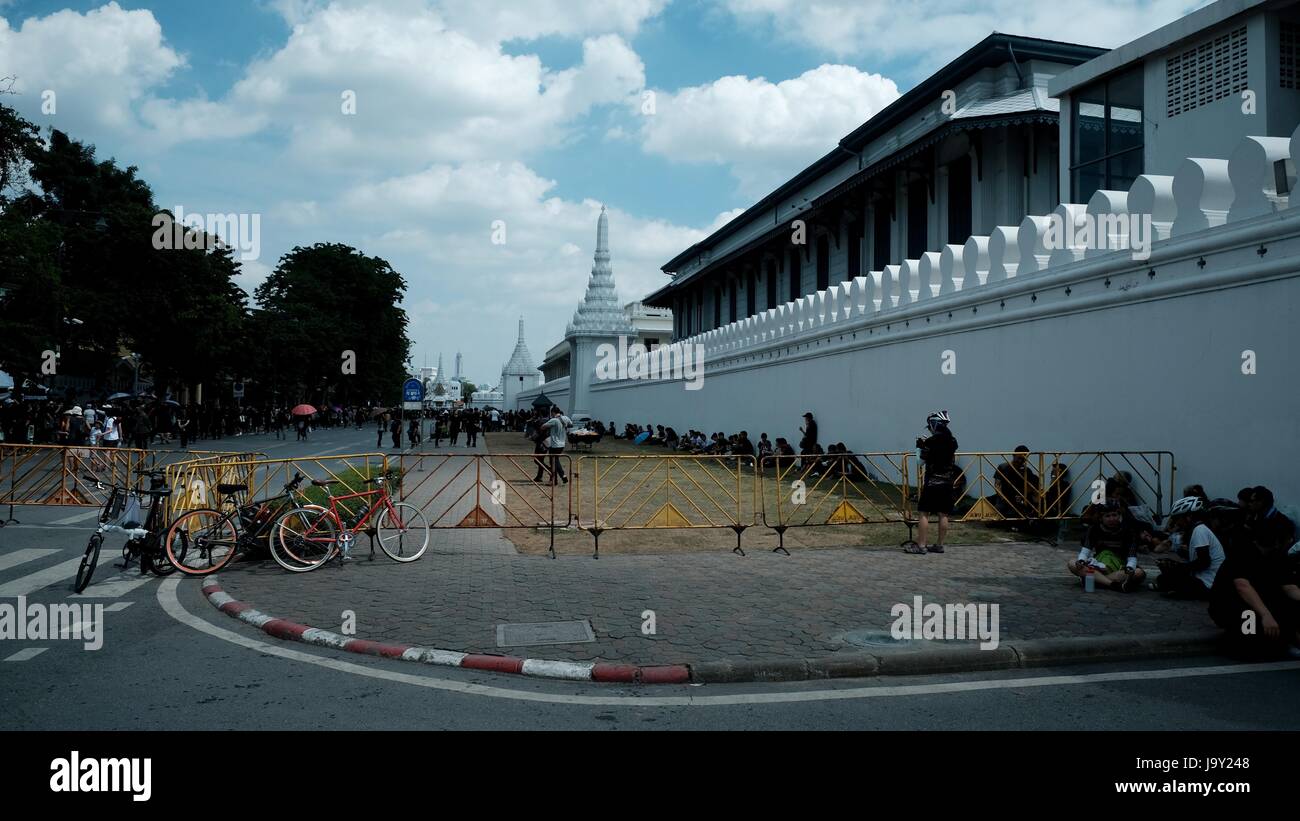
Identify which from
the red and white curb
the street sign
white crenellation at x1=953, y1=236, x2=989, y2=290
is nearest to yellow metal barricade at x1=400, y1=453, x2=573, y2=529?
the red and white curb

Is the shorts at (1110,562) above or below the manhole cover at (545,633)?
above

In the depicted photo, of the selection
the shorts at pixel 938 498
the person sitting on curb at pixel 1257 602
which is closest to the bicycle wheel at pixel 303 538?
the shorts at pixel 938 498

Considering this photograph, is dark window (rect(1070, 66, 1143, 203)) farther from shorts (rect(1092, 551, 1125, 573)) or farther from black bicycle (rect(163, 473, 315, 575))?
black bicycle (rect(163, 473, 315, 575))

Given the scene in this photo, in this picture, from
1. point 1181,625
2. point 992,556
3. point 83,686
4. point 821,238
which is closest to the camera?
point 83,686

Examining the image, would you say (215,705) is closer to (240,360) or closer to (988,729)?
(988,729)

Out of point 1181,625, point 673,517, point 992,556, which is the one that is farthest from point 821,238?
point 1181,625

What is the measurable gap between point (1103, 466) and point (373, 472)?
1056cm

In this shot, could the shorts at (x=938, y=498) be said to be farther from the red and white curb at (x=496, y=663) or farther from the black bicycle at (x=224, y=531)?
the black bicycle at (x=224, y=531)

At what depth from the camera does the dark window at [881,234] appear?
1100 inches

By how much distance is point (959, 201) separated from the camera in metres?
24.1

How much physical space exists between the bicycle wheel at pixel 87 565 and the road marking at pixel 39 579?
420 millimetres

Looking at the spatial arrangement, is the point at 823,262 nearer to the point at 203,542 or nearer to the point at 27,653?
the point at 203,542

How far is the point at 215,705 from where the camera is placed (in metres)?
5.16

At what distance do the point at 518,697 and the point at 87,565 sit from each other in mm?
5852
